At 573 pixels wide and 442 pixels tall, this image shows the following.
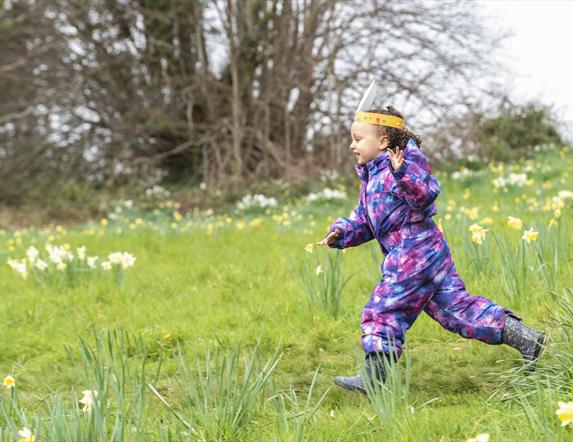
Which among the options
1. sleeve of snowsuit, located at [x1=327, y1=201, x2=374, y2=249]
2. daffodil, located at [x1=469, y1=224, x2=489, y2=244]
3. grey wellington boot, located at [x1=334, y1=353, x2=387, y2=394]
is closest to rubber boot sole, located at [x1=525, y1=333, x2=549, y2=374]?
grey wellington boot, located at [x1=334, y1=353, x2=387, y2=394]

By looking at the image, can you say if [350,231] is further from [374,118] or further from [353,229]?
[374,118]

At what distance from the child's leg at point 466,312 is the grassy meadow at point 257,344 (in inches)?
7.9

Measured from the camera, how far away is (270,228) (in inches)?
299

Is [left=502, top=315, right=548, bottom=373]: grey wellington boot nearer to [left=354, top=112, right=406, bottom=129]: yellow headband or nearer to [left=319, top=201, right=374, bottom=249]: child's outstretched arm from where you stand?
[left=319, top=201, right=374, bottom=249]: child's outstretched arm

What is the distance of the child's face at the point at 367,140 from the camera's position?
3.10 m

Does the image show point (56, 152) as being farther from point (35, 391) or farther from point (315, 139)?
point (35, 391)

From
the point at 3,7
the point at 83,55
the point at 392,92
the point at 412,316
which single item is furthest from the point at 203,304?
the point at 3,7

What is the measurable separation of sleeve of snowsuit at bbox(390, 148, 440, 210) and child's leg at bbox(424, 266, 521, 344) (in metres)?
0.38

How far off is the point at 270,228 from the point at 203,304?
2.87m

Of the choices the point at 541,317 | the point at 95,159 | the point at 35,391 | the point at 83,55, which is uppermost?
the point at 83,55

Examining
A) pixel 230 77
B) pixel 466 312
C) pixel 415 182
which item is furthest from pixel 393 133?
pixel 230 77

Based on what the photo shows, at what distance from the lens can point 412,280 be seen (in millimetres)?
2986

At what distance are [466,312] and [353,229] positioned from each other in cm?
64

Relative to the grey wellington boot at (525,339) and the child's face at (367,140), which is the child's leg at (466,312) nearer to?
the grey wellington boot at (525,339)
